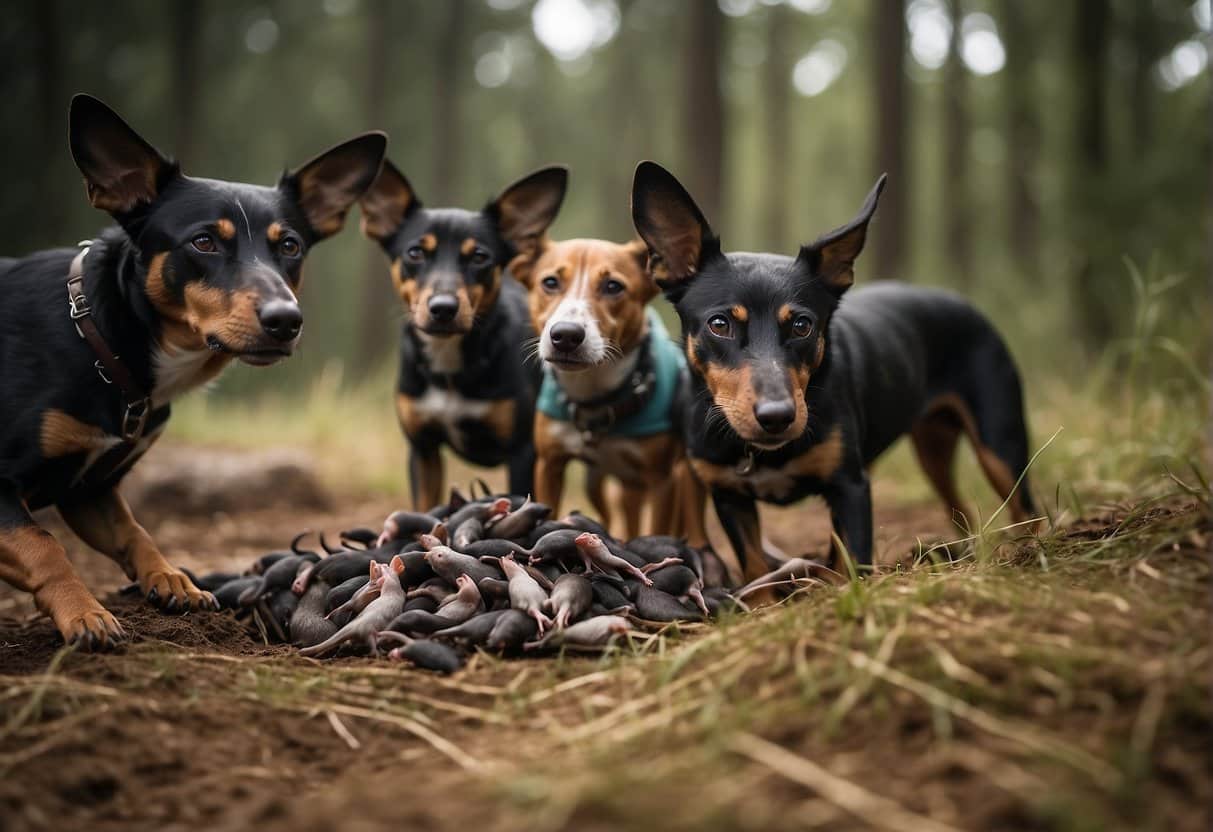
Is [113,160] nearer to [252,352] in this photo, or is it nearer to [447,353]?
[252,352]

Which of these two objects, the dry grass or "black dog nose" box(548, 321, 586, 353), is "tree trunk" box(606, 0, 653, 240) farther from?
the dry grass

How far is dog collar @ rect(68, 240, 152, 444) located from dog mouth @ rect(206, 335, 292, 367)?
0.35 meters

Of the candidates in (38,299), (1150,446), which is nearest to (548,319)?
(38,299)

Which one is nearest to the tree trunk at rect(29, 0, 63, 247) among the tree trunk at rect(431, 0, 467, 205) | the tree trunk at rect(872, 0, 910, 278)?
the tree trunk at rect(431, 0, 467, 205)

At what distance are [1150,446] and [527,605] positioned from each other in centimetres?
425

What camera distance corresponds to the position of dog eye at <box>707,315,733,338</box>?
12.0 ft

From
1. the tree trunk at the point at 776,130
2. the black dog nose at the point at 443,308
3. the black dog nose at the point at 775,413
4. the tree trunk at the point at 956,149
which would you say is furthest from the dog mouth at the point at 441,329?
the tree trunk at the point at 776,130

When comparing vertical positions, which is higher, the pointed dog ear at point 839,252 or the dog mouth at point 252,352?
the pointed dog ear at point 839,252

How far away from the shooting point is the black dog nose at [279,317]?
341 centimetres

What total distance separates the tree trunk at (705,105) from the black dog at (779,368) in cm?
543

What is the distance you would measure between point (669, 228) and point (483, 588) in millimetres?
1681

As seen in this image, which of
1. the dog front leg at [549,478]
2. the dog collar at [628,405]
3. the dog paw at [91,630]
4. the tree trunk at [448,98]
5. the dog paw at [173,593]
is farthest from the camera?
the tree trunk at [448,98]

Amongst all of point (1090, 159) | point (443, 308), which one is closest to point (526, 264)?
point (443, 308)

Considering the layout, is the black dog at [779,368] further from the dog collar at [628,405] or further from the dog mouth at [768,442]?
the dog collar at [628,405]
